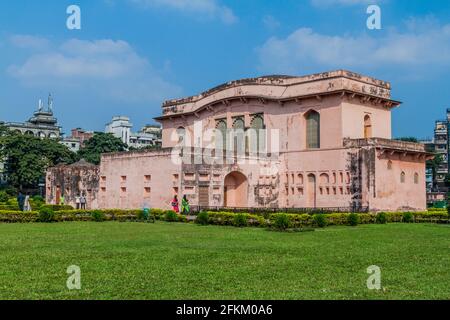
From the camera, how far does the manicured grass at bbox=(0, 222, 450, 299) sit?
7.09 m

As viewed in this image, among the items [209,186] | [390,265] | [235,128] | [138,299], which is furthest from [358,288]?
[235,128]

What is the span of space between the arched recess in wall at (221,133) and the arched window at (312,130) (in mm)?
6012

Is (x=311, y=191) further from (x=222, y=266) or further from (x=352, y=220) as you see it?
(x=222, y=266)

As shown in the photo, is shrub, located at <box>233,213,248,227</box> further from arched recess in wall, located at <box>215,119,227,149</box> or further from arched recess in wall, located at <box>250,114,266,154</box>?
arched recess in wall, located at <box>215,119,227,149</box>

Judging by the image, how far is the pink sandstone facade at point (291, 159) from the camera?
27375 mm

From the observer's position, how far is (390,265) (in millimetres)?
9438

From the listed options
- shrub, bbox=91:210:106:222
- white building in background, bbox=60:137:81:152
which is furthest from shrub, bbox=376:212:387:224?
white building in background, bbox=60:137:81:152

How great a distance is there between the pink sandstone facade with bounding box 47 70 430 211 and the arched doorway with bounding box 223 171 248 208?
58 millimetres

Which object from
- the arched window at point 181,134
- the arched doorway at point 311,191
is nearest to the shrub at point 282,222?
the arched doorway at point 311,191

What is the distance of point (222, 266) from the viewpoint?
9227 mm

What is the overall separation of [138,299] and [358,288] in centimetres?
300

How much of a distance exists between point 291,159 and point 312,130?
208 centimetres

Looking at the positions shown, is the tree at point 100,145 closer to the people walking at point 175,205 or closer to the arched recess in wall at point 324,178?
the people walking at point 175,205

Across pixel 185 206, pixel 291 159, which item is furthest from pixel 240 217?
pixel 291 159
